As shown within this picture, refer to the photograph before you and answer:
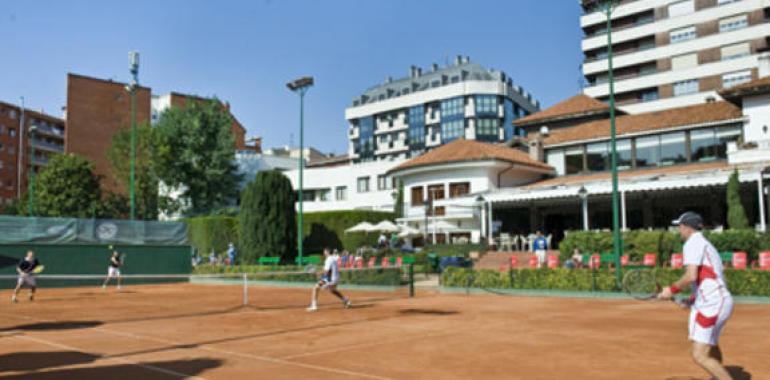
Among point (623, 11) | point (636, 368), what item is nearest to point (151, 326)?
point (636, 368)

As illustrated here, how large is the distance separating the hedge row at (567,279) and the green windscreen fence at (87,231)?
1760cm

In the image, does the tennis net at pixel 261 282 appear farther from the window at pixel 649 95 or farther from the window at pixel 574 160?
the window at pixel 649 95

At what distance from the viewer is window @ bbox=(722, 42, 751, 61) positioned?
54.5m

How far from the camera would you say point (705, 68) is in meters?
56.9

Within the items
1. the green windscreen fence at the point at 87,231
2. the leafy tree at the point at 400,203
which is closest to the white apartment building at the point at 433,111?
the leafy tree at the point at 400,203

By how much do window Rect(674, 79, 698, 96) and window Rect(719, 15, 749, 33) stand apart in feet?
15.4

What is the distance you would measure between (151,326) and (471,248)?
72.6 feet

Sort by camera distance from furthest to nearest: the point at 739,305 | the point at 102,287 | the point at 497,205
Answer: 1. the point at 497,205
2. the point at 102,287
3. the point at 739,305

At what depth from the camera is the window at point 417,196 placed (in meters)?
44.4

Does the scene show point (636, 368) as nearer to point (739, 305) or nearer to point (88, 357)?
point (88, 357)

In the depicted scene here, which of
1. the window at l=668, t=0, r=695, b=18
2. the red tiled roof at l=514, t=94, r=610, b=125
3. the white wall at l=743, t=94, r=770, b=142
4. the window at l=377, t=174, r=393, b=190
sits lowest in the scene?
the window at l=377, t=174, r=393, b=190

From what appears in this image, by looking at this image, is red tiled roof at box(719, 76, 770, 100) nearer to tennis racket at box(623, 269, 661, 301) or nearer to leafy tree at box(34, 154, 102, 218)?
tennis racket at box(623, 269, 661, 301)

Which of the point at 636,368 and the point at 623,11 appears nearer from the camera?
the point at 636,368

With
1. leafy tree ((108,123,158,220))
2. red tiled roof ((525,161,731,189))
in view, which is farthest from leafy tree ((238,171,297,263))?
leafy tree ((108,123,158,220))
